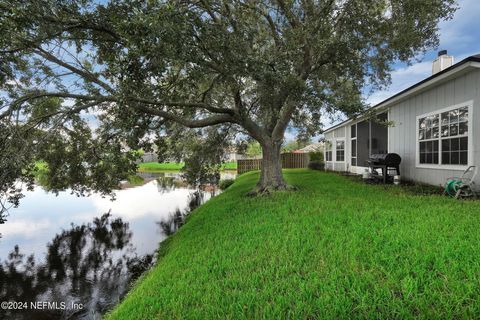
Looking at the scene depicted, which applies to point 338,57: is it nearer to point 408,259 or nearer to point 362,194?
point 362,194

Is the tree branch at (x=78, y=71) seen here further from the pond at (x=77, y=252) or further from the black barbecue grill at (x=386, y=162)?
the black barbecue grill at (x=386, y=162)

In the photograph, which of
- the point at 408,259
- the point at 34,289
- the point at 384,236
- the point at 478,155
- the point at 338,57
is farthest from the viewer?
the point at 338,57

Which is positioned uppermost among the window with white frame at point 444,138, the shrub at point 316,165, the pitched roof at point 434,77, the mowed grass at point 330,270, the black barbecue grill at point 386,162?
the pitched roof at point 434,77

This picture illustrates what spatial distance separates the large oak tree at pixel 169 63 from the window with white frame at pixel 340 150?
27.2 feet

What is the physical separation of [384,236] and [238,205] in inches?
196

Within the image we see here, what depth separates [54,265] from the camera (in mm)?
7695

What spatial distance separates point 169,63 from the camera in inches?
229

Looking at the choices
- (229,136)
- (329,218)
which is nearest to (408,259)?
(329,218)

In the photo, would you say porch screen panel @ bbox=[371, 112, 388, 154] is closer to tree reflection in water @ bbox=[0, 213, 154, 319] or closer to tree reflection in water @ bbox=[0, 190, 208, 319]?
tree reflection in water @ bbox=[0, 190, 208, 319]

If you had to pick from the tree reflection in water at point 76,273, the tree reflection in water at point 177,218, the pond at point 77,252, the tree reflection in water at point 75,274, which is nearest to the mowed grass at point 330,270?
the tree reflection in water at point 75,274

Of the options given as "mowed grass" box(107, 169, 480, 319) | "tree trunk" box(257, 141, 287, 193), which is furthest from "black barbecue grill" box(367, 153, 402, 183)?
"mowed grass" box(107, 169, 480, 319)

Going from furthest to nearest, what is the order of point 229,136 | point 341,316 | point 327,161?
1. point 327,161
2. point 229,136
3. point 341,316

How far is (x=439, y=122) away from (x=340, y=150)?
35.6ft

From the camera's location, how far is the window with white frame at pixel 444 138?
320 inches
